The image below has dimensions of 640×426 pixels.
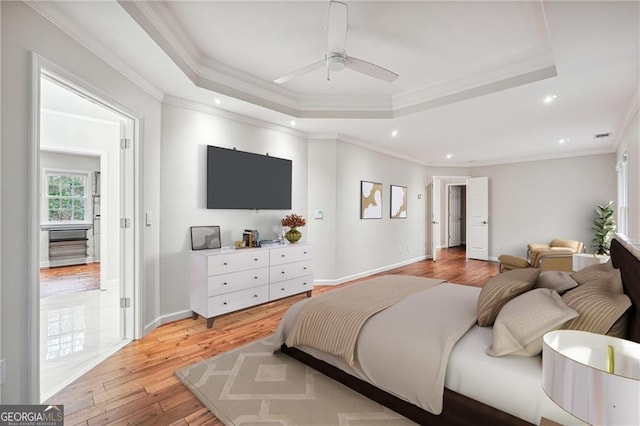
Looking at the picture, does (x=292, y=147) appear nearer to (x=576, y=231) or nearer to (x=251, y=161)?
(x=251, y=161)

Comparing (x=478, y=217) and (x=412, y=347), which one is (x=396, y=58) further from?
(x=478, y=217)

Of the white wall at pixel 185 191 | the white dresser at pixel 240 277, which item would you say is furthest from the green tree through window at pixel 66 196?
the white dresser at pixel 240 277

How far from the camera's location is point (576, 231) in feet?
20.1

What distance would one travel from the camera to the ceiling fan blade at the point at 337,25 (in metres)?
2.12

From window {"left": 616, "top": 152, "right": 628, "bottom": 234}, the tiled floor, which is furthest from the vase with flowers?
window {"left": 616, "top": 152, "right": 628, "bottom": 234}

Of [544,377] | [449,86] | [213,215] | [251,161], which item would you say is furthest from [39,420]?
[449,86]

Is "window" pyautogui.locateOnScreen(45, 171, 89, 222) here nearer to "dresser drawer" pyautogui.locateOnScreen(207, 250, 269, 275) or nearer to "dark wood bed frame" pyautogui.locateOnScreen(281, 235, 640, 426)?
"dresser drawer" pyautogui.locateOnScreen(207, 250, 269, 275)

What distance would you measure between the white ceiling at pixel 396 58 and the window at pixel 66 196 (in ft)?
16.1

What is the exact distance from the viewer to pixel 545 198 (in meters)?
6.50

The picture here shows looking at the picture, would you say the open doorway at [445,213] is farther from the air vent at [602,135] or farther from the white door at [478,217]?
the air vent at [602,135]

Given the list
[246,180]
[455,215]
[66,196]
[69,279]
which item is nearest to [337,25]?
[246,180]

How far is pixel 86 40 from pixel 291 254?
2.87m

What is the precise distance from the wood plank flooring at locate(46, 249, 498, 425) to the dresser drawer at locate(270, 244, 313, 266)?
609 millimetres

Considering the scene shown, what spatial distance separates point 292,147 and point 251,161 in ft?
2.86
